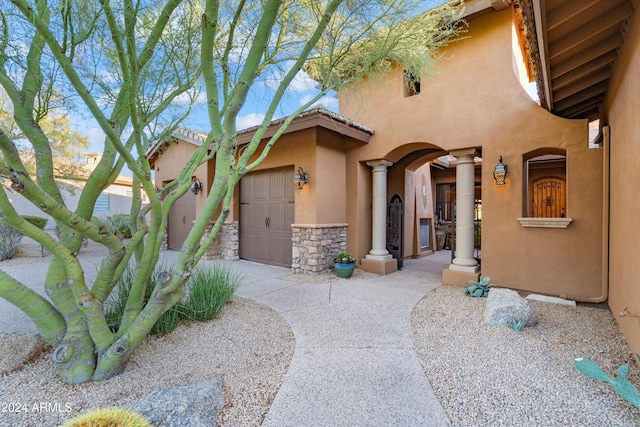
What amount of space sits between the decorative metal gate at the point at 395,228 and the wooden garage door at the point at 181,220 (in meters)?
6.07

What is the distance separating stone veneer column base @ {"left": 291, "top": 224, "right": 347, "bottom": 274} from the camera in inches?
261

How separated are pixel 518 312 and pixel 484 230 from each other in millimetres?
2196

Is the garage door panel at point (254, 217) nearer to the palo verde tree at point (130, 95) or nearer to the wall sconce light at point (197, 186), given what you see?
the wall sconce light at point (197, 186)

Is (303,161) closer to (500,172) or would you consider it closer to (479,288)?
(500,172)

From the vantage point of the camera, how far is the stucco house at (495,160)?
3.37m

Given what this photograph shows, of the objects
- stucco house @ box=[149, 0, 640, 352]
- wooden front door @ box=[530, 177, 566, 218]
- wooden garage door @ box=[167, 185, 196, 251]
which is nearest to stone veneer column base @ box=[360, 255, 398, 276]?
stucco house @ box=[149, 0, 640, 352]

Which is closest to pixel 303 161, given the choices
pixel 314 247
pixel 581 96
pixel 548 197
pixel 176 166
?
pixel 314 247

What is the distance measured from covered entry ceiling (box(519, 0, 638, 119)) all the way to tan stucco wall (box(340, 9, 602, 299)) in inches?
25.6

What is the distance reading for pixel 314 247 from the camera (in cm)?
662

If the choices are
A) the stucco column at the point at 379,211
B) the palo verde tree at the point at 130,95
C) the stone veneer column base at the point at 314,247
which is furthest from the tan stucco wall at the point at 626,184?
the stone veneer column base at the point at 314,247

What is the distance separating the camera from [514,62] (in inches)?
219

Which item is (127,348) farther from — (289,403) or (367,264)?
(367,264)

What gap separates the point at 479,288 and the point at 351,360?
132 inches

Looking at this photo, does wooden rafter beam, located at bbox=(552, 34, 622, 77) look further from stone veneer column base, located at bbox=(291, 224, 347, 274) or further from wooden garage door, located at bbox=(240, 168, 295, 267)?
wooden garage door, located at bbox=(240, 168, 295, 267)
